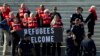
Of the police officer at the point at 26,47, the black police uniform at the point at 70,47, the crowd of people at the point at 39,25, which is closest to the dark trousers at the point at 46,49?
the crowd of people at the point at 39,25

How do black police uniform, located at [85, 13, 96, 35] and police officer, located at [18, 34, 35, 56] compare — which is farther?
black police uniform, located at [85, 13, 96, 35]

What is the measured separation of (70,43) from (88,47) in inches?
36.5

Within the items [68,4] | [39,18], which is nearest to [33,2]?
[68,4]

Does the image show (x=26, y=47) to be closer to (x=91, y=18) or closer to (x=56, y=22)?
(x=56, y=22)

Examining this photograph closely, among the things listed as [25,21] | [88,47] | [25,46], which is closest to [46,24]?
[25,21]

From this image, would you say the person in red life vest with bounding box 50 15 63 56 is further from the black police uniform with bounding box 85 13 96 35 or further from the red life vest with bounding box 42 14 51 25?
the black police uniform with bounding box 85 13 96 35

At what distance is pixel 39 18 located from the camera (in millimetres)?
23969

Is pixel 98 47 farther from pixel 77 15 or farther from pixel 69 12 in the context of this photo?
pixel 69 12

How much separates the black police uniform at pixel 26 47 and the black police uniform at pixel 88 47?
1673mm

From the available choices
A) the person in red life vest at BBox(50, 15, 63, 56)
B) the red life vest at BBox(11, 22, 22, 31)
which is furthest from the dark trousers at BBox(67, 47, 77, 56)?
the red life vest at BBox(11, 22, 22, 31)

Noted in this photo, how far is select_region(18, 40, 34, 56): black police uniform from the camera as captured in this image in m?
21.6

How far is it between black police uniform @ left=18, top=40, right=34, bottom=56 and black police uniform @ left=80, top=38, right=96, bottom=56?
5.49ft

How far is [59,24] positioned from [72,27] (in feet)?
1.58

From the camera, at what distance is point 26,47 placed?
21.6m
